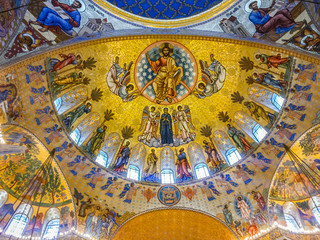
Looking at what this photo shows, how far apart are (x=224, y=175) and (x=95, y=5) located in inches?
436

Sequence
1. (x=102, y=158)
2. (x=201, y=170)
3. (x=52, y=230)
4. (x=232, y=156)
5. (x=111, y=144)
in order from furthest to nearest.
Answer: (x=201, y=170), (x=111, y=144), (x=232, y=156), (x=102, y=158), (x=52, y=230)

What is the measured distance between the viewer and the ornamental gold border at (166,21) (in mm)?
12008

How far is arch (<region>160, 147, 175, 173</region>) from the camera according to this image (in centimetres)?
1694

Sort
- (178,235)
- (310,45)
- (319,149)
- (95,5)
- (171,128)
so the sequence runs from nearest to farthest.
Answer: (310,45) → (95,5) → (319,149) → (178,235) → (171,128)

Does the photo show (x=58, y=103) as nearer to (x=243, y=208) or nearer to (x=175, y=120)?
(x=175, y=120)

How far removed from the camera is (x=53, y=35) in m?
11.1

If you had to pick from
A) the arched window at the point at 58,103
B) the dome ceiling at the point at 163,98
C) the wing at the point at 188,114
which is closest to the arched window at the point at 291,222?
the dome ceiling at the point at 163,98

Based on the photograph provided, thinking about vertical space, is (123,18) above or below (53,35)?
above

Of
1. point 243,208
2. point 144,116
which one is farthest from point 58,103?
point 243,208

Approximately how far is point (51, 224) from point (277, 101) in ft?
43.9

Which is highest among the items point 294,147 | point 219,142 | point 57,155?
point 219,142

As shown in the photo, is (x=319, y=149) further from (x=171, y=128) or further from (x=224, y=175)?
(x=171, y=128)

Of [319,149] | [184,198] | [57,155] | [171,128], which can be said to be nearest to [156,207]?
[184,198]

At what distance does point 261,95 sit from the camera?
47.2ft
